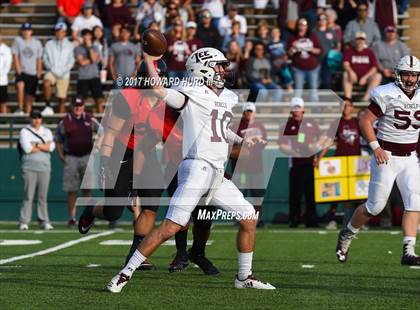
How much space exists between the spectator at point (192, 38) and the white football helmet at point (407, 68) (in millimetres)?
8324

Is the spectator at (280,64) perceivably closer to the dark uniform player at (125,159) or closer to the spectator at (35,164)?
the spectator at (35,164)

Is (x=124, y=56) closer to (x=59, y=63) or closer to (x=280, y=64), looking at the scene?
(x=59, y=63)

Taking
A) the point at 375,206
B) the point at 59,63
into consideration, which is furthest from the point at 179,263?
the point at 59,63

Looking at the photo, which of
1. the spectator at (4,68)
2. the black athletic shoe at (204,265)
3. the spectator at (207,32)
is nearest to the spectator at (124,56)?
the spectator at (207,32)

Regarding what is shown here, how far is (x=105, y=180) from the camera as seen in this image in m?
8.90

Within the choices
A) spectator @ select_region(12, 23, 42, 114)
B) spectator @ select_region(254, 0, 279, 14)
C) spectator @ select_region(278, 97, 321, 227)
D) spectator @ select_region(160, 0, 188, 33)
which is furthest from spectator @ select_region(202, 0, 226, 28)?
spectator @ select_region(278, 97, 321, 227)

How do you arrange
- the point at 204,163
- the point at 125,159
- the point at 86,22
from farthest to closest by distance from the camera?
the point at 86,22
the point at 125,159
the point at 204,163

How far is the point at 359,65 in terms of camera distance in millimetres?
17578

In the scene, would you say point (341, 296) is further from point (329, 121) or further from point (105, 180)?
point (329, 121)

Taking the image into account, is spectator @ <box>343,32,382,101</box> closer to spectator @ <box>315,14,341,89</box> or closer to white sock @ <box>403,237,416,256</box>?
spectator @ <box>315,14,341,89</box>

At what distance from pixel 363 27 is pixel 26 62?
581 cm

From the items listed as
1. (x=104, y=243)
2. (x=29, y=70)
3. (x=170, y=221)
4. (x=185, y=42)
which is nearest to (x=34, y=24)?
(x=29, y=70)

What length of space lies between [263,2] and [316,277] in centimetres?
1178

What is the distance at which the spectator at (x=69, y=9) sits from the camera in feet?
64.4
